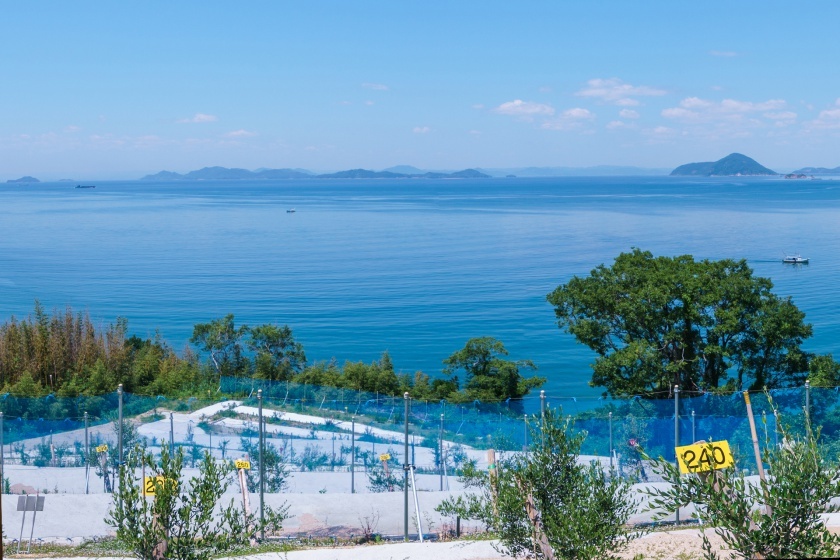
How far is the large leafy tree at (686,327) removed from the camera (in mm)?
21281

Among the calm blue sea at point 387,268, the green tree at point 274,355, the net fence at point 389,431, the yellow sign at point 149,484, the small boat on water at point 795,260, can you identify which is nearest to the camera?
the yellow sign at point 149,484

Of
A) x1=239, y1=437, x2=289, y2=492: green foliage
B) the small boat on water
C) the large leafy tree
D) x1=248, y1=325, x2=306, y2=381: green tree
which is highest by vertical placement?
the large leafy tree

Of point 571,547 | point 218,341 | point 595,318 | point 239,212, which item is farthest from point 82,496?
point 239,212

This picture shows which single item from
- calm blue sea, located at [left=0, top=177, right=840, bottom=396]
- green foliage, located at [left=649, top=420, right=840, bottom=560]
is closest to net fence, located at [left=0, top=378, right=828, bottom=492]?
green foliage, located at [left=649, top=420, right=840, bottom=560]

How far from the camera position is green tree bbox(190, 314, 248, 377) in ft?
99.5

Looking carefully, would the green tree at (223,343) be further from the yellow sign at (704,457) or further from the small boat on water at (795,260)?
the small boat on water at (795,260)

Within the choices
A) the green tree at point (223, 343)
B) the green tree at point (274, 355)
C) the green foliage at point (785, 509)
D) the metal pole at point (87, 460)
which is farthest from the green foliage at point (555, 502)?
the green tree at point (223, 343)

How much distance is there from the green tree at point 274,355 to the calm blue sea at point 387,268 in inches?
330

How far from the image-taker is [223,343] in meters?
30.4

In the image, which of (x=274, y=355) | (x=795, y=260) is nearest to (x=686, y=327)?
(x=274, y=355)

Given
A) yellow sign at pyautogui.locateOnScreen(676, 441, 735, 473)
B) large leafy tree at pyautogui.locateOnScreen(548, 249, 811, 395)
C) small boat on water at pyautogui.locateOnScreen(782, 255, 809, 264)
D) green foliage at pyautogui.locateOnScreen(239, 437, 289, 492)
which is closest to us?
yellow sign at pyautogui.locateOnScreen(676, 441, 735, 473)

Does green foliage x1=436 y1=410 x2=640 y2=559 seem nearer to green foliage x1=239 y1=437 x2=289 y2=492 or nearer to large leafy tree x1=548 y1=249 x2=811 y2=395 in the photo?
green foliage x1=239 y1=437 x2=289 y2=492

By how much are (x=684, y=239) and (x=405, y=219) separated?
41.8 m

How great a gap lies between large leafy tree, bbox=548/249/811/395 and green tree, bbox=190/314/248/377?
12.9 m
